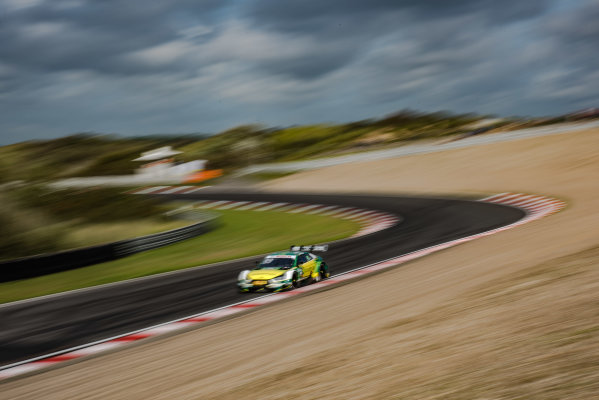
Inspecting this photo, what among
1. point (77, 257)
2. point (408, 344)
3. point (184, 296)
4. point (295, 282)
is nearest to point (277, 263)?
point (295, 282)

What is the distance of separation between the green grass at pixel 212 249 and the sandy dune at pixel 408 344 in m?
6.74

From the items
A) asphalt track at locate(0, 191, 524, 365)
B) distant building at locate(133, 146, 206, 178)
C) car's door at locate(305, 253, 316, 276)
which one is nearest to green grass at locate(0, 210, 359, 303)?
asphalt track at locate(0, 191, 524, 365)

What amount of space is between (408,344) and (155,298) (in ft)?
26.3

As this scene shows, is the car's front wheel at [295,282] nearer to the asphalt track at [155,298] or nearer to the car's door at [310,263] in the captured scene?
the car's door at [310,263]

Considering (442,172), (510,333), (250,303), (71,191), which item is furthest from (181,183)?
(510,333)

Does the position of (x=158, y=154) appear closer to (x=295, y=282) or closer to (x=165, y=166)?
(x=165, y=166)

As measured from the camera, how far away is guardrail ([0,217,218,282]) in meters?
16.5

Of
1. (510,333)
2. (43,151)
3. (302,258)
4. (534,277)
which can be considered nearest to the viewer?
(510,333)

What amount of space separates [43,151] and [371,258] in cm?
1205

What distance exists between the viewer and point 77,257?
1747cm

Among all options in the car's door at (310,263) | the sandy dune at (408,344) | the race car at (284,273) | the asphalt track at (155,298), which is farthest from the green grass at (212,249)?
the sandy dune at (408,344)

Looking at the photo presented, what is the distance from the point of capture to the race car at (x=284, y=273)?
494 inches

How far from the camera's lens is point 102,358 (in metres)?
8.40

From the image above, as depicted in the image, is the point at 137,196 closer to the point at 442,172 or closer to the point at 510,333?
the point at 442,172
